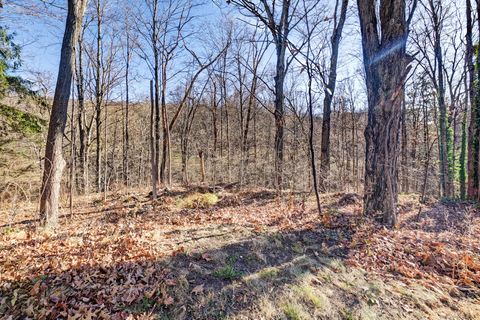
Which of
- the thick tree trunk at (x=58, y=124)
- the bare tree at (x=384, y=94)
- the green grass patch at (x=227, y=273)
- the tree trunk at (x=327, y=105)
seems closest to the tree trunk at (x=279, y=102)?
the tree trunk at (x=327, y=105)

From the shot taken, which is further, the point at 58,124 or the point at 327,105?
the point at 327,105

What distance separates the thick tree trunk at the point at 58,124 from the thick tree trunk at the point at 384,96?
5.78m

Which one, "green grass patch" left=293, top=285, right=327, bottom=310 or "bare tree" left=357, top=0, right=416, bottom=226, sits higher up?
"bare tree" left=357, top=0, right=416, bottom=226

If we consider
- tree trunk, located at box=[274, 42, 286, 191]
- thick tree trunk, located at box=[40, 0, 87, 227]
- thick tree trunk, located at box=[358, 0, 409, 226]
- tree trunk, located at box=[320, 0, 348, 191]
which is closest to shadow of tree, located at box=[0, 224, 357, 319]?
thick tree trunk, located at box=[358, 0, 409, 226]

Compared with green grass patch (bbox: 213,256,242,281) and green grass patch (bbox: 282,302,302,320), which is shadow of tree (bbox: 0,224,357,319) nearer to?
green grass patch (bbox: 213,256,242,281)

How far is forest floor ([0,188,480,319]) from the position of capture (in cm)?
238

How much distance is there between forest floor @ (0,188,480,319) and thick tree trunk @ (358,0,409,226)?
0.64 m

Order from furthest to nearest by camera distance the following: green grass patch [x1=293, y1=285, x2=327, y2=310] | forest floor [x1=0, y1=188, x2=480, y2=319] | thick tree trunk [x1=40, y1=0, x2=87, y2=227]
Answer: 1. thick tree trunk [x1=40, y1=0, x2=87, y2=227]
2. green grass patch [x1=293, y1=285, x2=327, y2=310]
3. forest floor [x1=0, y1=188, x2=480, y2=319]

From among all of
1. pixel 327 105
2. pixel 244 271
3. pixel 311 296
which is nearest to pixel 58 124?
pixel 244 271

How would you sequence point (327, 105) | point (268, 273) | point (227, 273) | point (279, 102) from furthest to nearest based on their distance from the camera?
point (279, 102) < point (327, 105) < point (268, 273) < point (227, 273)

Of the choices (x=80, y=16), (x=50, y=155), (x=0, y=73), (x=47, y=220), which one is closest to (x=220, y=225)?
(x=47, y=220)

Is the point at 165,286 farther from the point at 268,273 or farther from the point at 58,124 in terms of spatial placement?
the point at 58,124

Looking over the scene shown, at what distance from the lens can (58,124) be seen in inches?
181

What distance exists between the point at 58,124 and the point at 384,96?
631 centimetres
